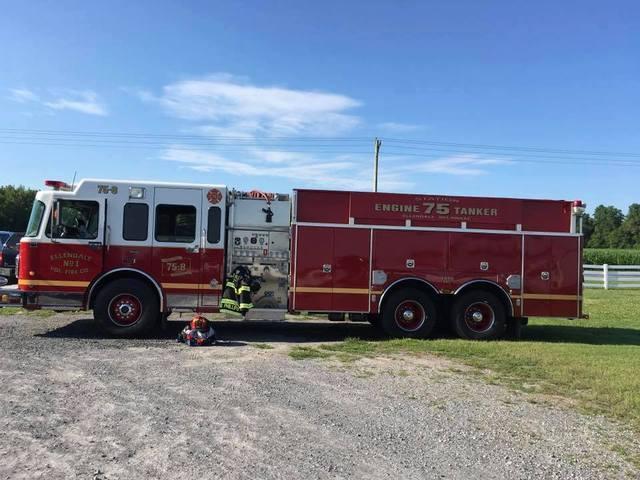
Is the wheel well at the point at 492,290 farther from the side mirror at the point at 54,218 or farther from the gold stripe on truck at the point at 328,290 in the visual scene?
the side mirror at the point at 54,218

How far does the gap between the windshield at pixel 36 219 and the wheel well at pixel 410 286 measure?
6.64 meters

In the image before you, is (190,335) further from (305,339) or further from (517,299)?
(517,299)

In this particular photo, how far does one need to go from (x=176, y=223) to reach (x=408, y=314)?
16.0 ft

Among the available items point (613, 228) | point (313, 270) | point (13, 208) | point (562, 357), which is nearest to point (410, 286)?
point (313, 270)

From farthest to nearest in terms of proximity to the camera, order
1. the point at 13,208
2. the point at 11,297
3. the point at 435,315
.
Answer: the point at 13,208 → the point at 435,315 → the point at 11,297

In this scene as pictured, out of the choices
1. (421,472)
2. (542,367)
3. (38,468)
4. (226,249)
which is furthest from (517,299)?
(38,468)

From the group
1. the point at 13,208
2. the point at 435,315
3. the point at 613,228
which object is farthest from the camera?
the point at 613,228

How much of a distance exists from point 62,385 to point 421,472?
4.57 metres

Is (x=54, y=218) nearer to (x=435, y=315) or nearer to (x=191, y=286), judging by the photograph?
(x=191, y=286)

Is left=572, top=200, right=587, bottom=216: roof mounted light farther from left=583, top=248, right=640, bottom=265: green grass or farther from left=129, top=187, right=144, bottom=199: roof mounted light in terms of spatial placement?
left=583, top=248, right=640, bottom=265: green grass

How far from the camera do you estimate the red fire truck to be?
10773mm

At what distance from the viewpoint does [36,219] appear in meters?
10.9

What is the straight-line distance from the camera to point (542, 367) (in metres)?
8.85

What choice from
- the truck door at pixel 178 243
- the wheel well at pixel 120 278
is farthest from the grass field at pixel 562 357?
the wheel well at pixel 120 278
